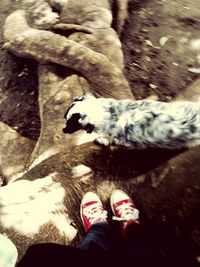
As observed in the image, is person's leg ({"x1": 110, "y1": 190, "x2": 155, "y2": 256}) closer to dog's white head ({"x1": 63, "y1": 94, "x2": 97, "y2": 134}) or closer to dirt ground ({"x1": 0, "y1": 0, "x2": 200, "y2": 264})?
dog's white head ({"x1": 63, "y1": 94, "x2": 97, "y2": 134})

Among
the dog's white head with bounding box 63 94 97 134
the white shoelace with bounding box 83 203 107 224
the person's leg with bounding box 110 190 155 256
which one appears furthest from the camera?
the dog's white head with bounding box 63 94 97 134

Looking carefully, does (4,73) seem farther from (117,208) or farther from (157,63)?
(117,208)

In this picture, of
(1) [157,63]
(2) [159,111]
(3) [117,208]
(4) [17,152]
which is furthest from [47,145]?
(1) [157,63]

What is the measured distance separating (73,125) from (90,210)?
0.66 m

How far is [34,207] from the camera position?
2.40 metres

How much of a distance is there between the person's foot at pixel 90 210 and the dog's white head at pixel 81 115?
51 centimetres

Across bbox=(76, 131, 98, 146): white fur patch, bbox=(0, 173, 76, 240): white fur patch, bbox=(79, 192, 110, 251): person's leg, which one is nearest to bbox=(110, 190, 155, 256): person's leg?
bbox=(79, 192, 110, 251): person's leg

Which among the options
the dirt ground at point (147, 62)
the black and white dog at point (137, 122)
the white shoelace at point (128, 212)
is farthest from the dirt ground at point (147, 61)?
the white shoelace at point (128, 212)

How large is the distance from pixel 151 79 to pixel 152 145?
3.64 feet

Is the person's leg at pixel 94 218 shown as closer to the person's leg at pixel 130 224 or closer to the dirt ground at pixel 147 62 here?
the person's leg at pixel 130 224

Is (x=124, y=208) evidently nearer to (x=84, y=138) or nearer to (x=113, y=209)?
(x=113, y=209)

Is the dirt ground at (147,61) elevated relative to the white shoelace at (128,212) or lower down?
elevated

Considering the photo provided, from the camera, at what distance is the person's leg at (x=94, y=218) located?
94.0 inches

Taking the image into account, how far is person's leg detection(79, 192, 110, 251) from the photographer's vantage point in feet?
7.83
